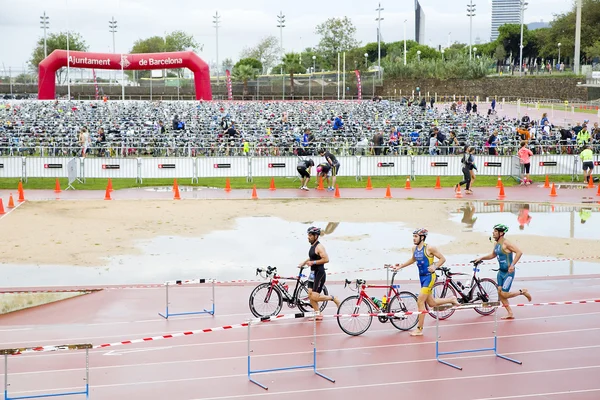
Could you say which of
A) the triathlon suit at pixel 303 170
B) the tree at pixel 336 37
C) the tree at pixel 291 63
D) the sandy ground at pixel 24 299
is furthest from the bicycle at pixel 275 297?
the tree at pixel 336 37

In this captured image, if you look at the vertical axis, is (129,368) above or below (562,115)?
below

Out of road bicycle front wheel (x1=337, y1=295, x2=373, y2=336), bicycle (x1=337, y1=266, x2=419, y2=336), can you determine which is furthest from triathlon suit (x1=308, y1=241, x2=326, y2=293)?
road bicycle front wheel (x1=337, y1=295, x2=373, y2=336)

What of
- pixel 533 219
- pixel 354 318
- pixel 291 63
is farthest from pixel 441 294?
pixel 291 63

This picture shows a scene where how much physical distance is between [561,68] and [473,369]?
87.8 metres

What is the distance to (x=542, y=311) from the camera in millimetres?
13773

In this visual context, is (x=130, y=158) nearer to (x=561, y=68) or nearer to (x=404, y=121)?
(x=404, y=121)

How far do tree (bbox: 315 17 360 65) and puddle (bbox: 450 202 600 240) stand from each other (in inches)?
3313

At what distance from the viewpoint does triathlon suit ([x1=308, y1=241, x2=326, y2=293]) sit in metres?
12.5

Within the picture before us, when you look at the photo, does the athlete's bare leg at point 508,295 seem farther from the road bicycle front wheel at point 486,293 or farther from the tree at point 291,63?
the tree at point 291,63

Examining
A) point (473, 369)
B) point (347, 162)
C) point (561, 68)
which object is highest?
point (561, 68)

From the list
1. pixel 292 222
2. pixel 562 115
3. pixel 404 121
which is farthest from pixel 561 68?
pixel 292 222

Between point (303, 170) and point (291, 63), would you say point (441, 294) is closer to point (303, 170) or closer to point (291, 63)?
point (303, 170)

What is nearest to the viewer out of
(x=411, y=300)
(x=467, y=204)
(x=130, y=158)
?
(x=411, y=300)

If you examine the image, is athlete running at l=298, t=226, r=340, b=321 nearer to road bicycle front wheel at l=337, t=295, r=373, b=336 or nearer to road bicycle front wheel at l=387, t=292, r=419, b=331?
road bicycle front wheel at l=337, t=295, r=373, b=336
